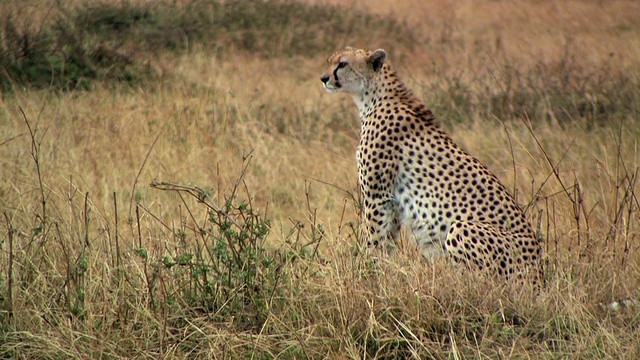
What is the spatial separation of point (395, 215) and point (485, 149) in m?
2.03

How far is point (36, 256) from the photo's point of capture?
3707mm

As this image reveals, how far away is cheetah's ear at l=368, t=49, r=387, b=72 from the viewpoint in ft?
14.7

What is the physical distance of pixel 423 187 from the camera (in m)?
4.10

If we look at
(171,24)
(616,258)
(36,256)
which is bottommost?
(171,24)

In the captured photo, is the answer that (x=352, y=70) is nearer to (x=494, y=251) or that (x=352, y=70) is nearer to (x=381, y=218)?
(x=381, y=218)

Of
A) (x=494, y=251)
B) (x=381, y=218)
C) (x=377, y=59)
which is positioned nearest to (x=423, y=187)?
(x=381, y=218)

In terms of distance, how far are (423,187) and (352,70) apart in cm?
77

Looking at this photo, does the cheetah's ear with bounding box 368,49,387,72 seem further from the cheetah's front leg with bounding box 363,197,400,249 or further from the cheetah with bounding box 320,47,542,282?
the cheetah's front leg with bounding box 363,197,400,249

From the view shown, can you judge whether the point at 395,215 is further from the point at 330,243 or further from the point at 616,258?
the point at 616,258

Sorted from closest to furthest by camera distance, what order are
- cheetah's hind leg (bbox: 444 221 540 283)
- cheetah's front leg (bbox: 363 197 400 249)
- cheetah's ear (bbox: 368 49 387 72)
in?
cheetah's hind leg (bbox: 444 221 540 283)
cheetah's front leg (bbox: 363 197 400 249)
cheetah's ear (bbox: 368 49 387 72)

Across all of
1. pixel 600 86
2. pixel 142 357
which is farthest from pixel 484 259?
pixel 600 86

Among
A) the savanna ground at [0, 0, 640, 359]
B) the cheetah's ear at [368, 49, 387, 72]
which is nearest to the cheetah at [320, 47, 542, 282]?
the cheetah's ear at [368, 49, 387, 72]

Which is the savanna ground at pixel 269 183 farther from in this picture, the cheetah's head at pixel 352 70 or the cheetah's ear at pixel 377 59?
the cheetah's ear at pixel 377 59

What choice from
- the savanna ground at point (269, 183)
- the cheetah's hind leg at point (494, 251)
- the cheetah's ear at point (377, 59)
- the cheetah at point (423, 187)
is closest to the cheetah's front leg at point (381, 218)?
the cheetah at point (423, 187)
